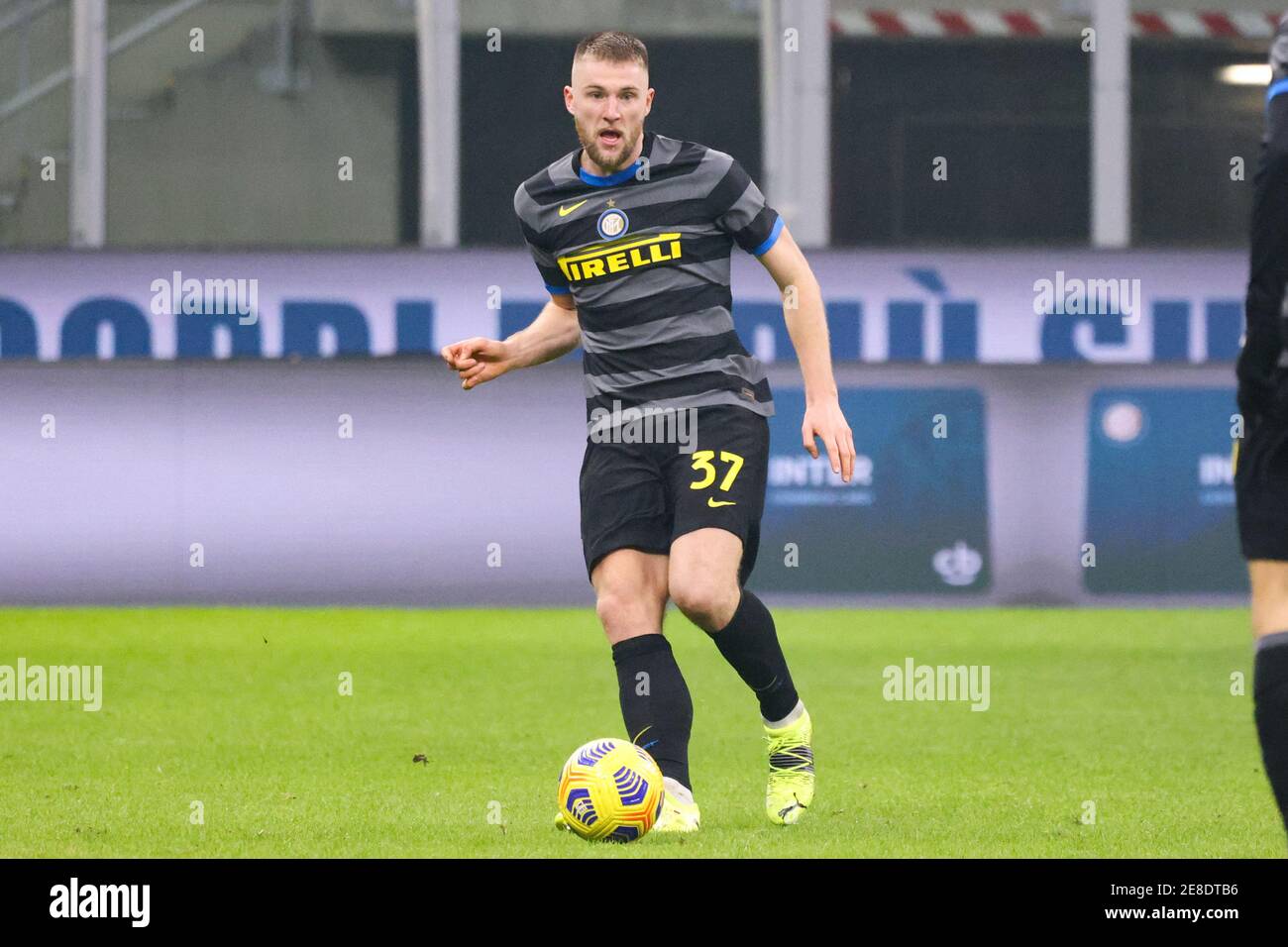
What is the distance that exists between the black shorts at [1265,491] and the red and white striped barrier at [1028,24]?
1433cm

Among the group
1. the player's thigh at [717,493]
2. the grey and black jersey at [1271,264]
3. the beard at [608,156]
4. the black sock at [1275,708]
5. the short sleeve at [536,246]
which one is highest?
the beard at [608,156]

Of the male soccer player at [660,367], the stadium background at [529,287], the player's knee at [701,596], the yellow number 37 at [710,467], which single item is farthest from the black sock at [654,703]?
the stadium background at [529,287]

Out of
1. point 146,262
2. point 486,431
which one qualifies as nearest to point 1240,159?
point 486,431

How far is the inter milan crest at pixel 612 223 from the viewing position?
6.12 metres

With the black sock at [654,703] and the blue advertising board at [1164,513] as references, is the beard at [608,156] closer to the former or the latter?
the black sock at [654,703]

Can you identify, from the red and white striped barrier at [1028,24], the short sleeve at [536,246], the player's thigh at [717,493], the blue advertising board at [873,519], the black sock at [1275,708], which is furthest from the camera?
the red and white striped barrier at [1028,24]

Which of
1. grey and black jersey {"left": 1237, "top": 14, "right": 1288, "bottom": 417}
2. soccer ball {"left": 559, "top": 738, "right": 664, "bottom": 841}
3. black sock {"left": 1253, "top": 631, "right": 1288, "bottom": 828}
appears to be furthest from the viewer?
soccer ball {"left": 559, "top": 738, "right": 664, "bottom": 841}

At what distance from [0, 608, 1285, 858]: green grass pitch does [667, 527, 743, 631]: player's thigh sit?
1.95 feet

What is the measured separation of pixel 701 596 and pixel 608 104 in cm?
129

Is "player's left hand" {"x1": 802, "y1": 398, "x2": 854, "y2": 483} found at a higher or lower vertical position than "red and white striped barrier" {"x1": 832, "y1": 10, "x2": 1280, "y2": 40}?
lower

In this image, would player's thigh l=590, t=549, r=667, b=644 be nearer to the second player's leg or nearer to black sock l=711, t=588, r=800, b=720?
black sock l=711, t=588, r=800, b=720

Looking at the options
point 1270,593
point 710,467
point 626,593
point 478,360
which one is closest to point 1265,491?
point 1270,593

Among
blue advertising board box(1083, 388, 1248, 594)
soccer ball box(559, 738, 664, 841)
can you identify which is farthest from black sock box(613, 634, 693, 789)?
blue advertising board box(1083, 388, 1248, 594)

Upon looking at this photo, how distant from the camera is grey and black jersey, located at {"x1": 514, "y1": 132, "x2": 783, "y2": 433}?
6129 millimetres
